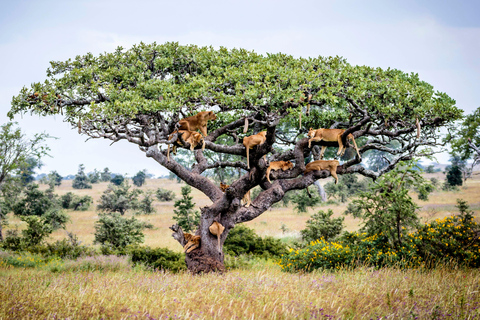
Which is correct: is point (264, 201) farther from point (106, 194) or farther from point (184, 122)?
point (106, 194)

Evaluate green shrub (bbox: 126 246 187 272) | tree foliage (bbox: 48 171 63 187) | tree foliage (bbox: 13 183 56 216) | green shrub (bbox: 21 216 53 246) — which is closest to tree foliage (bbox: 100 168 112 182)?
tree foliage (bbox: 48 171 63 187)

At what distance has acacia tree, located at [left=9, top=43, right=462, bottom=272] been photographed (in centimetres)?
1128

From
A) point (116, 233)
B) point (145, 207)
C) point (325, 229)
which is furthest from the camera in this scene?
point (145, 207)

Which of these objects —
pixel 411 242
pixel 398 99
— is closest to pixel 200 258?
pixel 411 242

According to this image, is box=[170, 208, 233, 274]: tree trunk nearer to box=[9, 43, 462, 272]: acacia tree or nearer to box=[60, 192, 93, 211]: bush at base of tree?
box=[9, 43, 462, 272]: acacia tree

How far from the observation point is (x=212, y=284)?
8992mm

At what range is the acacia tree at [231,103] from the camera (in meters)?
11.3

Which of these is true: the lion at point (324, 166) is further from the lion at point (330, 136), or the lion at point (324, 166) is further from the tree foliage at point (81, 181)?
the tree foliage at point (81, 181)

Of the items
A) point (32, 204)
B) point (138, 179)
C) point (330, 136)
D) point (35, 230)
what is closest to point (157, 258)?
point (330, 136)

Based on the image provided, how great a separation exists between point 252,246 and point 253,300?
32.0ft

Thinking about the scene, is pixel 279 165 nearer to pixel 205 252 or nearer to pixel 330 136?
pixel 330 136

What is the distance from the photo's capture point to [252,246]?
16.9m

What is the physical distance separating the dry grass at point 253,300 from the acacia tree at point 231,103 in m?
3.73

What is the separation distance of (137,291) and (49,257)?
36.1 ft
